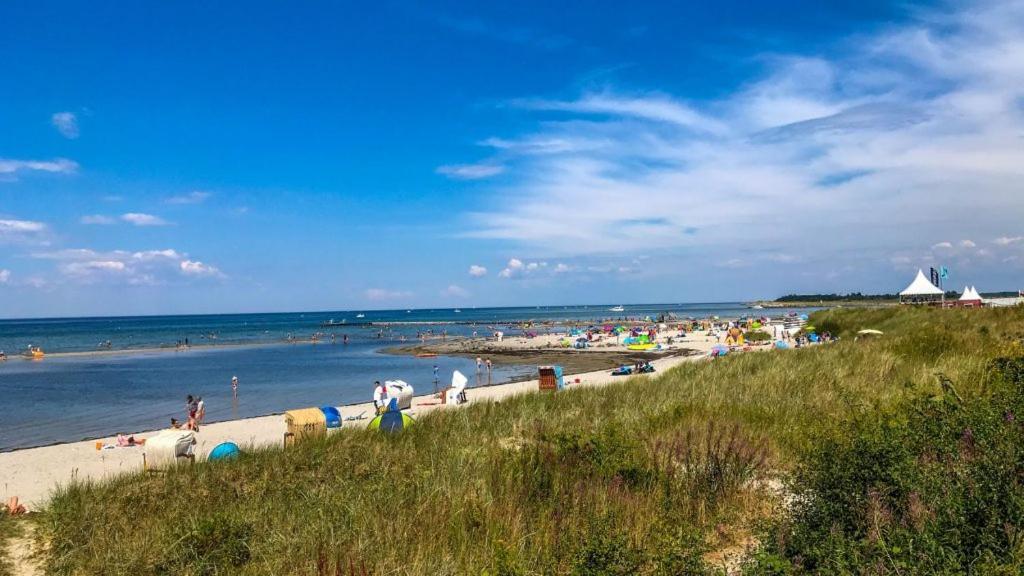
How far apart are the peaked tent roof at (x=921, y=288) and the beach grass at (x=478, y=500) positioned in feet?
141

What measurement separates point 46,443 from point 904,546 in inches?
875

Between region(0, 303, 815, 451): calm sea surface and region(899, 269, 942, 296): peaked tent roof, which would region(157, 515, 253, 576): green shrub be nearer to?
region(0, 303, 815, 451): calm sea surface

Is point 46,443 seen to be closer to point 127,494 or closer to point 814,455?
point 127,494

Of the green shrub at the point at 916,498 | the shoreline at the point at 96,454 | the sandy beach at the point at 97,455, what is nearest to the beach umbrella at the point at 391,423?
the shoreline at the point at 96,454

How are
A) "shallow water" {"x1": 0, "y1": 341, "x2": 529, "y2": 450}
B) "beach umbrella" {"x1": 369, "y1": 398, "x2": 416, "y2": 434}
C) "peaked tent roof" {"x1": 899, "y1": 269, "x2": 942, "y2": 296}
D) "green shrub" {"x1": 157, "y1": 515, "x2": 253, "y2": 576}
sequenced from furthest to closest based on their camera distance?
"peaked tent roof" {"x1": 899, "y1": 269, "x2": 942, "y2": 296} < "shallow water" {"x1": 0, "y1": 341, "x2": 529, "y2": 450} < "beach umbrella" {"x1": 369, "y1": 398, "x2": 416, "y2": 434} < "green shrub" {"x1": 157, "y1": 515, "x2": 253, "y2": 576}

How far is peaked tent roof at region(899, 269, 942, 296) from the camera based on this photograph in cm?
4631

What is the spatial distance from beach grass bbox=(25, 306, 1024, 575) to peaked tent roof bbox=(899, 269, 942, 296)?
42.9m

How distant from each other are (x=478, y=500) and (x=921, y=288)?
51528 mm

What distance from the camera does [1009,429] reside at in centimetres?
532

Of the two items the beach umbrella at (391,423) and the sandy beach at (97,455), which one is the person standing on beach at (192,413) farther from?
the beach umbrella at (391,423)

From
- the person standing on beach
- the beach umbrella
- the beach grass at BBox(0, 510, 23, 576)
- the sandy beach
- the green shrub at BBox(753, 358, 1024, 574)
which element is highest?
the green shrub at BBox(753, 358, 1024, 574)

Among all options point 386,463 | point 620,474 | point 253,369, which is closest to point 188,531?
point 386,463

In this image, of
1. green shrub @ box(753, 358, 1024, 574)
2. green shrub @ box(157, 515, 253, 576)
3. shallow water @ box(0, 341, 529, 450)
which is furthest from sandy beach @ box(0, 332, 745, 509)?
green shrub @ box(753, 358, 1024, 574)

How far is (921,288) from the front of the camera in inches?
1849
